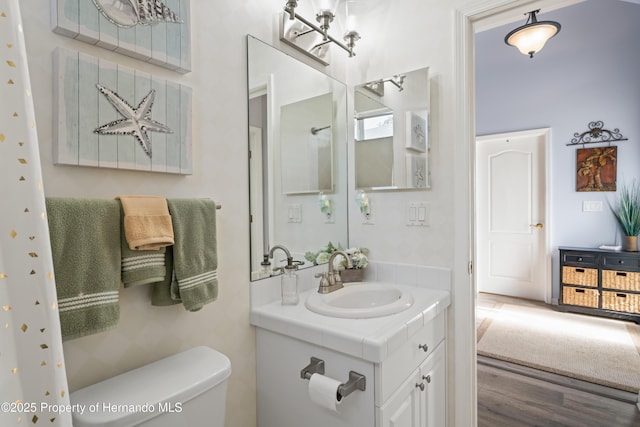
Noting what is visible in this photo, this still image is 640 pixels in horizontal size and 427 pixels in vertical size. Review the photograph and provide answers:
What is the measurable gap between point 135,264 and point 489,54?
4895 mm

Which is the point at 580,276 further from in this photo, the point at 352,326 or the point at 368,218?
the point at 352,326

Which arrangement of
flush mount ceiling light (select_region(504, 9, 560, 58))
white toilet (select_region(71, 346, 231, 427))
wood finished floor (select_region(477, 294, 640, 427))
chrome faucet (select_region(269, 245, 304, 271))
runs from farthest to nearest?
flush mount ceiling light (select_region(504, 9, 560, 58)), wood finished floor (select_region(477, 294, 640, 427)), chrome faucet (select_region(269, 245, 304, 271)), white toilet (select_region(71, 346, 231, 427))

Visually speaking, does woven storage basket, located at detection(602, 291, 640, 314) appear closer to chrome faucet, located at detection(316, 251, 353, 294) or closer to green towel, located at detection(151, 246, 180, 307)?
chrome faucet, located at detection(316, 251, 353, 294)

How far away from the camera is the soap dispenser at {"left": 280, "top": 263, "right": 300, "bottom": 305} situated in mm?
1447

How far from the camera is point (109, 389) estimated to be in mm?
913

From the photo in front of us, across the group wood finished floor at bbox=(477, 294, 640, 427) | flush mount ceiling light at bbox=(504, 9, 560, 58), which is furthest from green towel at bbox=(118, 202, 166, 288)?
flush mount ceiling light at bbox=(504, 9, 560, 58)

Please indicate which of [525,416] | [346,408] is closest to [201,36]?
[346,408]

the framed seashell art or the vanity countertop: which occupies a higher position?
the framed seashell art

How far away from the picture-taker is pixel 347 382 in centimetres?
110

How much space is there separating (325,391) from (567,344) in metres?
2.85

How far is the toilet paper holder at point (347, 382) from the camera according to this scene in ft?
3.52

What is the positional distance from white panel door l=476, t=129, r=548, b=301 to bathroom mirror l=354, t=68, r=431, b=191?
316 centimetres

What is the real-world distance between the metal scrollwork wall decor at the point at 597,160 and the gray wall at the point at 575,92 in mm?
55

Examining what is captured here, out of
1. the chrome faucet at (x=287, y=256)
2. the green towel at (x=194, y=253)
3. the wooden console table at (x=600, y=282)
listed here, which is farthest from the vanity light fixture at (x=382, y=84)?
the wooden console table at (x=600, y=282)
